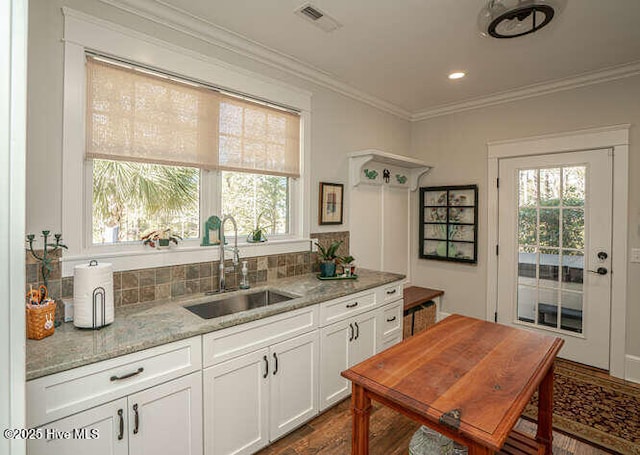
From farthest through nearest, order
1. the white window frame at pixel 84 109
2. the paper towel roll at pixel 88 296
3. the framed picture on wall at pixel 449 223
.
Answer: the framed picture on wall at pixel 449 223, the white window frame at pixel 84 109, the paper towel roll at pixel 88 296

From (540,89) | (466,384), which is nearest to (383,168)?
(540,89)

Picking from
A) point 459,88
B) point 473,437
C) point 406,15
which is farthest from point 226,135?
point 459,88

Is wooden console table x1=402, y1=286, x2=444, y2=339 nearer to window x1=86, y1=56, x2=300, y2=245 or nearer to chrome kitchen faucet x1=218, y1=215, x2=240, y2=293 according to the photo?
window x1=86, y1=56, x2=300, y2=245

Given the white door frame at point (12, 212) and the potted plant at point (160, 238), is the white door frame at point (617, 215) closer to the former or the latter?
the potted plant at point (160, 238)

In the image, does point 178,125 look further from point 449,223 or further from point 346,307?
point 449,223

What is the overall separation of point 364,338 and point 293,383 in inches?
29.4

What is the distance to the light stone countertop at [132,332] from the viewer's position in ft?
4.19

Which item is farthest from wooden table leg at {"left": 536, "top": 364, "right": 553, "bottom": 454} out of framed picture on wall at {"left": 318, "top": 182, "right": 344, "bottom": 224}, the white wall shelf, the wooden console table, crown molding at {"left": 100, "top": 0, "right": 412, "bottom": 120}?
crown molding at {"left": 100, "top": 0, "right": 412, "bottom": 120}

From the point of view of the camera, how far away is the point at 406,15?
214 cm

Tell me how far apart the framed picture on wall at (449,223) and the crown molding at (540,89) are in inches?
35.9

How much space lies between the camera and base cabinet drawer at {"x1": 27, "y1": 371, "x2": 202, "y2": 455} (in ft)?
4.15

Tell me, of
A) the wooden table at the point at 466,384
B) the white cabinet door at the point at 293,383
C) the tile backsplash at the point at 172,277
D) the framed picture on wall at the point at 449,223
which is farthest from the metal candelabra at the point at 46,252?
the framed picture on wall at the point at 449,223

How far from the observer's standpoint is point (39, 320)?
1.44 metres

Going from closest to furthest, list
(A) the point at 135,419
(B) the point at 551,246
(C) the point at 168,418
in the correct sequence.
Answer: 1. (A) the point at 135,419
2. (C) the point at 168,418
3. (B) the point at 551,246
